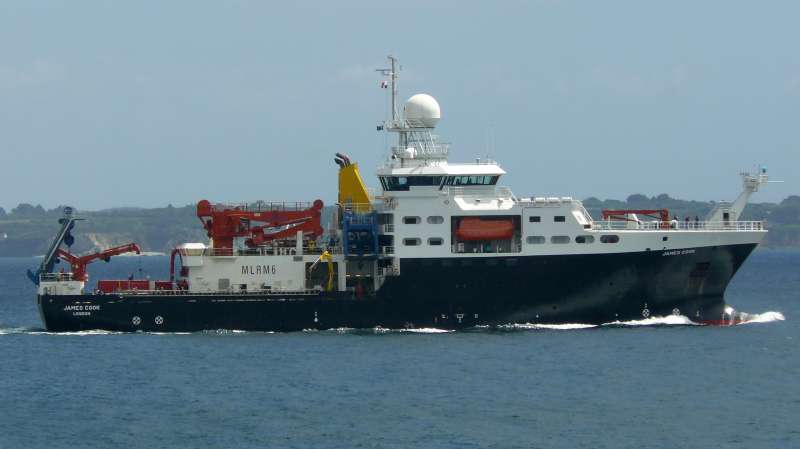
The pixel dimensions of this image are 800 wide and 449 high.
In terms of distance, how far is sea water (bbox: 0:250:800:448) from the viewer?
3278 cm

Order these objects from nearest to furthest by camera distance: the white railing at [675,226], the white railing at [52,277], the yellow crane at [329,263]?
the yellow crane at [329,263] < the white railing at [52,277] < the white railing at [675,226]

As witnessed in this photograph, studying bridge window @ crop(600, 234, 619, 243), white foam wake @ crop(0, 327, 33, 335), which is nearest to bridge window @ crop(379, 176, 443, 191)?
bridge window @ crop(600, 234, 619, 243)

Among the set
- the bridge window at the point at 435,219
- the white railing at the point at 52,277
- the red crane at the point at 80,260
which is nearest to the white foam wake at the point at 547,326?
the bridge window at the point at 435,219

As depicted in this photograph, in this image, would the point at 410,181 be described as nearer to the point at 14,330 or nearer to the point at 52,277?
the point at 52,277

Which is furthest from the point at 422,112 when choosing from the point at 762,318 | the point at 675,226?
the point at 762,318

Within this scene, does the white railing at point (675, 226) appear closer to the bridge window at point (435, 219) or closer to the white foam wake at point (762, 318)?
the white foam wake at point (762, 318)

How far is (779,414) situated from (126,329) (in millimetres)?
23911

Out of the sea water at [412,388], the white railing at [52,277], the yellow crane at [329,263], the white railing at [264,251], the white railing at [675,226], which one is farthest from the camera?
the white railing at [264,251]

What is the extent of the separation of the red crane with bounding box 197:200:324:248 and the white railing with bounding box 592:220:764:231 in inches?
408

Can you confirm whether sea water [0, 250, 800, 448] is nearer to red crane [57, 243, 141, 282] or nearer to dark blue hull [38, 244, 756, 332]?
dark blue hull [38, 244, 756, 332]

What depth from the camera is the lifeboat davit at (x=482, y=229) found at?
159 feet

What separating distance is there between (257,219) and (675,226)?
1509cm

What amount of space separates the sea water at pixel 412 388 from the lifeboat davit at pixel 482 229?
3.25 meters

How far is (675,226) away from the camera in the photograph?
49250mm
